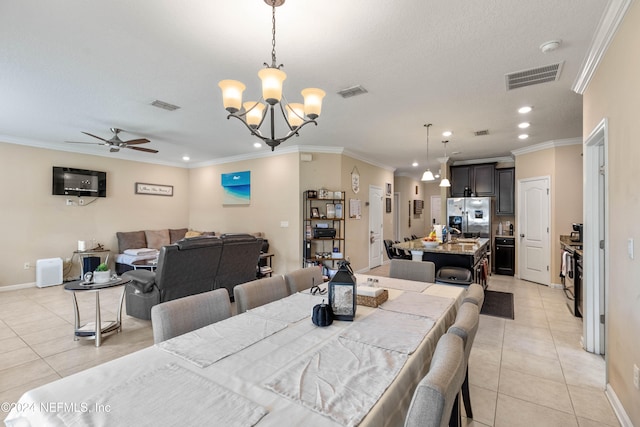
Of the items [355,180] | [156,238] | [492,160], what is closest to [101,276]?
[156,238]

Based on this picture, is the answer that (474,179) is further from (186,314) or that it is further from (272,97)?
(186,314)

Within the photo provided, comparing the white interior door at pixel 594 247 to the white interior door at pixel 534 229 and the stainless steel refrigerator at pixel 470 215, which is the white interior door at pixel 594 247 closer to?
the white interior door at pixel 534 229

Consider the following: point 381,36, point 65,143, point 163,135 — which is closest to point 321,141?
point 163,135

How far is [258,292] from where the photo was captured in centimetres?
210

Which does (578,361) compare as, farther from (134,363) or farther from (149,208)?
(149,208)

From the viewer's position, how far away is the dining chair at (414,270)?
2797 millimetres

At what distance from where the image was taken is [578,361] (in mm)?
2771

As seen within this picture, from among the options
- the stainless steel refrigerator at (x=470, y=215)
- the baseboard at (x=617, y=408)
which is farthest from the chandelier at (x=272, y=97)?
the stainless steel refrigerator at (x=470, y=215)

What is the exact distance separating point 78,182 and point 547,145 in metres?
9.07

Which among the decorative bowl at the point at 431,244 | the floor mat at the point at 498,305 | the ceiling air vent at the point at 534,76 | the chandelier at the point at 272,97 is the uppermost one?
the ceiling air vent at the point at 534,76

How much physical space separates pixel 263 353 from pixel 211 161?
7010mm

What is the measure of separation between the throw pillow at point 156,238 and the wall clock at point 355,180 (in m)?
4.60

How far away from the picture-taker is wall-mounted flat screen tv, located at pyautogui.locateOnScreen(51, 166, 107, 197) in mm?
5816

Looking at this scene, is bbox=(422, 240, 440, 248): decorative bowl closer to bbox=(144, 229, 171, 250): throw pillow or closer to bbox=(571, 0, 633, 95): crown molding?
bbox=(571, 0, 633, 95): crown molding
